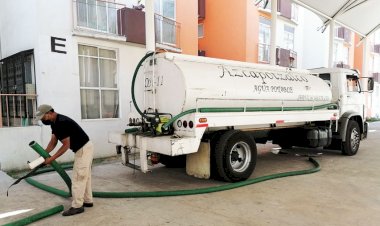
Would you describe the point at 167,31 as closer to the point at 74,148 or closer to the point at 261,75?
the point at 261,75

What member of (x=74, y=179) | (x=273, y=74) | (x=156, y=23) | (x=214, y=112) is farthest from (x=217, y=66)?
(x=156, y=23)

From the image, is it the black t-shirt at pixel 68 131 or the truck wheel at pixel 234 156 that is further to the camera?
the truck wheel at pixel 234 156

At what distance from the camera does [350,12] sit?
52.9ft

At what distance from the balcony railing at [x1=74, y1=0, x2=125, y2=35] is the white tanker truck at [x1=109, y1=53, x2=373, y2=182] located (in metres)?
3.53

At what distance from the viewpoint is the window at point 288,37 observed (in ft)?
66.8

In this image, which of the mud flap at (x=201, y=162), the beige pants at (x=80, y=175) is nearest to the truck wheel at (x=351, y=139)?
the mud flap at (x=201, y=162)

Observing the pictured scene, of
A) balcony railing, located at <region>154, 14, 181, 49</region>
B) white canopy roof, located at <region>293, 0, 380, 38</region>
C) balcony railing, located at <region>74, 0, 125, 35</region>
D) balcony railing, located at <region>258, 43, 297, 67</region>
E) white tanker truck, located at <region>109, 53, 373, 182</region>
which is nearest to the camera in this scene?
white tanker truck, located at <region>109, 53, 373, 182</region>

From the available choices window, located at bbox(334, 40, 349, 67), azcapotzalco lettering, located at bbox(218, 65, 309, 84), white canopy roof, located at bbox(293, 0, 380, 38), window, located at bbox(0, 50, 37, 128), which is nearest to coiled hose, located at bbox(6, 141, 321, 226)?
azcapotzalco lettering, located at bbox(218, 65, 309, 84)

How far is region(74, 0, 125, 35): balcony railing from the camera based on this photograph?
923 cm

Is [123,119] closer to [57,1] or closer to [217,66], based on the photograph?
[57,1]

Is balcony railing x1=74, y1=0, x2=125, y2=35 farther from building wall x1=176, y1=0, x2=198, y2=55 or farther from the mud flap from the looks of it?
the mud flap

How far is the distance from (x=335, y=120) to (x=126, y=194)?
6748mm

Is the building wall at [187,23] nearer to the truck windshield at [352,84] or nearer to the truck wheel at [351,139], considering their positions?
the truck windshield at [352,84]

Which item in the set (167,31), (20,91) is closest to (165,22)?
(167,31)
